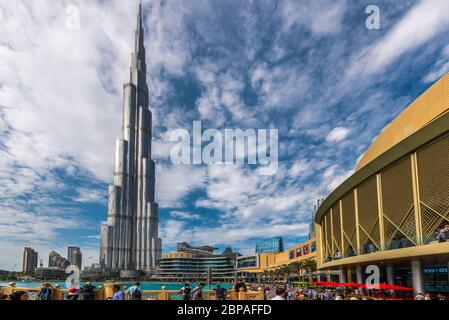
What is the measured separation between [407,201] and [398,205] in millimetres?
1570

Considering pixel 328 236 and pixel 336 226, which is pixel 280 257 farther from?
pixel 336 226

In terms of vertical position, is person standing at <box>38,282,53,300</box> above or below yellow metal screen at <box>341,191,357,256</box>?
below

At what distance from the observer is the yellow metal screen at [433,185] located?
25250 mm

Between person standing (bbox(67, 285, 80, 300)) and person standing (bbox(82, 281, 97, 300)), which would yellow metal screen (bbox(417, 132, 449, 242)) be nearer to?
person standing (bbox(82, 281, 97, 300))

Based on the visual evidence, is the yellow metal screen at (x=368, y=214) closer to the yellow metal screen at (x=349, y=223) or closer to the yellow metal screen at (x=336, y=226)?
the yellow metal screen at (x=349, y=223)

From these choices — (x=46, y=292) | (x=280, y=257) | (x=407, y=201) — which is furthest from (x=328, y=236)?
(x=280, y=257)

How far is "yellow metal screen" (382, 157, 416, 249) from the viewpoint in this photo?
29547mm

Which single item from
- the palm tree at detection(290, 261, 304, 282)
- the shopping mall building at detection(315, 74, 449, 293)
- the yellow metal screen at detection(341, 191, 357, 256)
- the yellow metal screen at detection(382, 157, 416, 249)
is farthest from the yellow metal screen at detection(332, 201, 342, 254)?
the palm tree at detection(290, 261, 304, 282)

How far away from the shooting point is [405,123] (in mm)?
36688

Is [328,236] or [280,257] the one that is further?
[280,257]

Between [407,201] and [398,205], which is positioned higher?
[407,201]

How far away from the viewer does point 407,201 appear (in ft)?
97.7

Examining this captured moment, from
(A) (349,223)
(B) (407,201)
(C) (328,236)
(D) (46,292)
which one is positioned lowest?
(D) (46,292)
